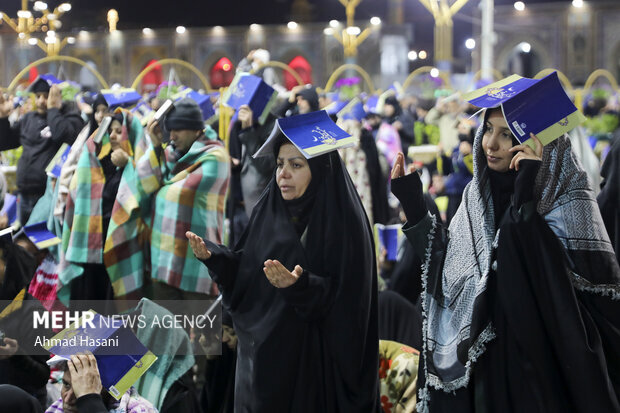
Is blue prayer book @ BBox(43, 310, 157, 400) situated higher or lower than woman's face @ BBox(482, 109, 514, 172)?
lower

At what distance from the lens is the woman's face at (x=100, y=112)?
7.07 metres

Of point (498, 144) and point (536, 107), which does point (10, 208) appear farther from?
point (536, 107)

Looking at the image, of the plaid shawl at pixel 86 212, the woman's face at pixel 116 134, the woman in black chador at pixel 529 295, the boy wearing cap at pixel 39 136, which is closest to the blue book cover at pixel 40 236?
the plaid shawl at pixel 86 212

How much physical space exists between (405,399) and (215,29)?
3970cm

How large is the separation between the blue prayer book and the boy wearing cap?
4.72 meters

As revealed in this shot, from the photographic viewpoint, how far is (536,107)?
3445 millimetres

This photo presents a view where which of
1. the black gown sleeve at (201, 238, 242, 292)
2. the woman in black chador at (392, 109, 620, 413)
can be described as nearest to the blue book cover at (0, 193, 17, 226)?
the black gown sleeve at (201, 238, 242, 292)

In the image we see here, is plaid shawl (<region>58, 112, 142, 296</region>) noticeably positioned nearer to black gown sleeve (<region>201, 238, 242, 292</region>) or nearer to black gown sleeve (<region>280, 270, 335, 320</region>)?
black gown sleeve (<region>201, 238, 242, 292</region>)

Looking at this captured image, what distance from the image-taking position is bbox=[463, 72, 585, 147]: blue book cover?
133 inches

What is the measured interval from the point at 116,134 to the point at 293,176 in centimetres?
290

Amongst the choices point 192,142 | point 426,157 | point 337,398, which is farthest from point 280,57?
point 337,398

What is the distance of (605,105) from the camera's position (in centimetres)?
1858

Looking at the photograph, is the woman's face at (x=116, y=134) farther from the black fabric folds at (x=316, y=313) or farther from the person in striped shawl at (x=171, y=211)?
the black fabric folds at (x=316, y=313)

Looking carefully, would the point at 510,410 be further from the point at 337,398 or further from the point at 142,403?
the point at 142,403
